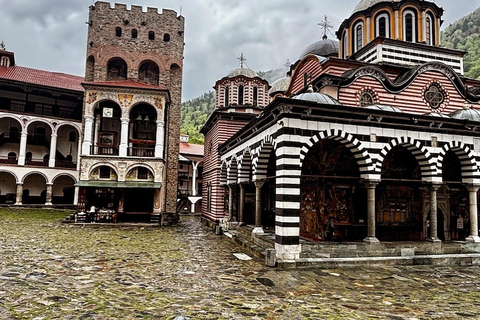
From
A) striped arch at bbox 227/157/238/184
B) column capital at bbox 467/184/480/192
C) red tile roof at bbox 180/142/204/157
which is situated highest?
red tile roof at bbox 180/142/204/157

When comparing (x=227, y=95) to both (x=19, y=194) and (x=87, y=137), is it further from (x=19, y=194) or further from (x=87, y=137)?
(x=19, y=194)

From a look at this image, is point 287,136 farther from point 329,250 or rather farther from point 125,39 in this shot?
point 125,39

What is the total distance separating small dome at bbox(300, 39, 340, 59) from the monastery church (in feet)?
15.5

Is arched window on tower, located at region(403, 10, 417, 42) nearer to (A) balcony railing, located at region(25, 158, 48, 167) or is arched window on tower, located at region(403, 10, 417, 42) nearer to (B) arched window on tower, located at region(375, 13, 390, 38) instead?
(B) arched window on tower, located at region(375, 13, 390, 38)

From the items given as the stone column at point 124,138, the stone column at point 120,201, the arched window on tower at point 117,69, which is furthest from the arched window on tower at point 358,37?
the arched window on tower at point 117,69

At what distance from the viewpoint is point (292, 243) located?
33.6ft

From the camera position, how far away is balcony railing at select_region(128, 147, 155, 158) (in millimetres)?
23089

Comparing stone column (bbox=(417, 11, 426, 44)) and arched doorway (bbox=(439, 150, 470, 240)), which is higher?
→ stone column (bbox=(417, 11, 426, 44))

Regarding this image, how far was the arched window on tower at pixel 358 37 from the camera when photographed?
1945 centimetres

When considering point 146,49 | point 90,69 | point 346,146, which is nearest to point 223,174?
point 346,146

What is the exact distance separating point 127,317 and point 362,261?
7.38 metres

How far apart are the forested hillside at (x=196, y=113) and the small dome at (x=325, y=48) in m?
55.5

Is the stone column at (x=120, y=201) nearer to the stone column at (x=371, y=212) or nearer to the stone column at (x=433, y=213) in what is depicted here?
the stone column at (x=371, y=212)

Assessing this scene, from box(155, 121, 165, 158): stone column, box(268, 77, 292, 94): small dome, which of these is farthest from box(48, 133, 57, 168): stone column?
box(268, 77, 292, 94): small dome
